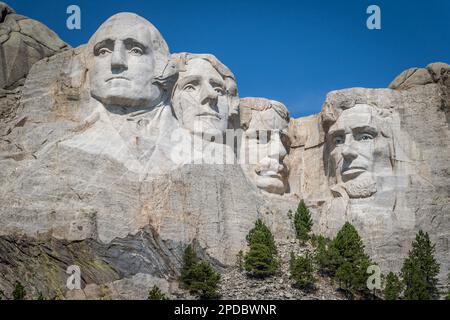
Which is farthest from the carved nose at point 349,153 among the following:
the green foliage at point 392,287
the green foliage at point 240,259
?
the green foliage at point 240,259

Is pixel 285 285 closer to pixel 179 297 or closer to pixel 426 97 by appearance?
pixel 179 297

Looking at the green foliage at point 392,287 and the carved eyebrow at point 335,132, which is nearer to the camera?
the green foliage at point 392,287

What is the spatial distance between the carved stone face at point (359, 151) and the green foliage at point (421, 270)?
200 cm

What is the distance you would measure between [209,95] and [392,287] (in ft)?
19.3

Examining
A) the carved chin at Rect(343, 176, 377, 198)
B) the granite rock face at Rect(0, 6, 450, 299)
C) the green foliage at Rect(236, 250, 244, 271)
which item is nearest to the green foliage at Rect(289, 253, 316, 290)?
the green foliage at Rect(236, 250, 244, 271)

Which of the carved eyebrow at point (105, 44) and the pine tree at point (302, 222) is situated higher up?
the carved eyebrow at point (105, 44)

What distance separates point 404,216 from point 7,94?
8572mm

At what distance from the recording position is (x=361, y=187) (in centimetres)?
2958

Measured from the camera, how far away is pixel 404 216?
2923 cm

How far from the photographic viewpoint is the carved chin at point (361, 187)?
29.5 metres

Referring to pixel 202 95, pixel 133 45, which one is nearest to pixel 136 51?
pixel 133 45

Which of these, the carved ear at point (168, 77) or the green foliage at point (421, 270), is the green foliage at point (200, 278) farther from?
the carved ear at point (168, 77)
